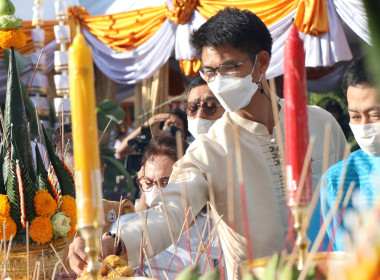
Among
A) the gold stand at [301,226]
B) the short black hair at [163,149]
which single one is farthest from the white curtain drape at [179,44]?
the gold stand at [301,226]

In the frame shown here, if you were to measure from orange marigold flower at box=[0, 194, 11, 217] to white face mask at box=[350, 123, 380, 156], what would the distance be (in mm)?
726

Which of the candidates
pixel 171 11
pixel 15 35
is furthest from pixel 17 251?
pixel 171 11

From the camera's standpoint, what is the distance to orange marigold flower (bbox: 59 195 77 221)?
1.25 meters

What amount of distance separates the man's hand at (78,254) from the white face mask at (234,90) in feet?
1.89

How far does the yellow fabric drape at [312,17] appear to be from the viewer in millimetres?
3834

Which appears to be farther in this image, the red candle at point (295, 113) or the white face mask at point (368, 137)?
the white face mask at point (368, 137)

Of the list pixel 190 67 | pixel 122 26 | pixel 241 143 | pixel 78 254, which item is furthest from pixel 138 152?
pixel 78 254

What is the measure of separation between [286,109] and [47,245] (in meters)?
0.83

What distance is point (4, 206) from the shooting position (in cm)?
114

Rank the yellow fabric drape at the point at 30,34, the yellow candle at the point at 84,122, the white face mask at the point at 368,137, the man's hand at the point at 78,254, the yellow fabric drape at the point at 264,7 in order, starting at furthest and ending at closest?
the yellow fabric drape at the point at 30,34
the yellow fabric drape at the point at 264,7
the white face mask at the point at 368,137
the man's hand at the point at 78,254
the yellow candle at the point at 84,122

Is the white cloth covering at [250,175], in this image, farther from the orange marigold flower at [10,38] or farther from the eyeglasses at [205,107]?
the eyeglasses at [205,107]

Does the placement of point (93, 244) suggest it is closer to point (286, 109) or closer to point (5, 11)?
point (286, 109)

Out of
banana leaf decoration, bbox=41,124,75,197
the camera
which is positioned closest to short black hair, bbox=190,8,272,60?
banana leaf decoration, bbox=41,124,75,197

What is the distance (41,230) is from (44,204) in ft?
0.19
